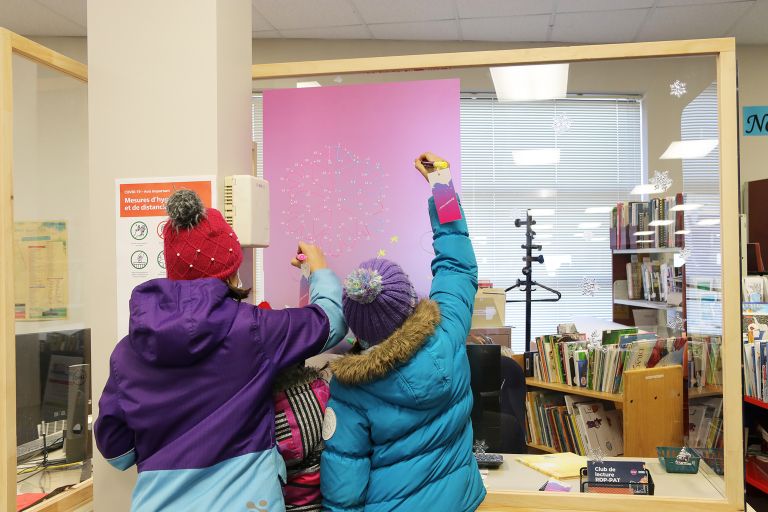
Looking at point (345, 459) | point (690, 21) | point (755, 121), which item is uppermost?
point (690, 21)

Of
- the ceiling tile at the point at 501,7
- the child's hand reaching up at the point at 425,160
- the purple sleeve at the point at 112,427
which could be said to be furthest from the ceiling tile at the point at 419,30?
the purple sleeve at the point at 112,427

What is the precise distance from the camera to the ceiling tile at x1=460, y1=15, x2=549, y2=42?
170 inches

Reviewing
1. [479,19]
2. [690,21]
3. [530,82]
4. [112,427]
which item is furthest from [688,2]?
[112,427]

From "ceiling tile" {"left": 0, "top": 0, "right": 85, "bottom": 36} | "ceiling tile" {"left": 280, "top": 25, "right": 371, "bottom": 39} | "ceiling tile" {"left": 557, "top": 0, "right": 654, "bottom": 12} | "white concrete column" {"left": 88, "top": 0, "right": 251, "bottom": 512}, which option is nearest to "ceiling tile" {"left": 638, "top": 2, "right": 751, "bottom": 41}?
"ceiling tile" {"left": 557, "top": 0, "right": 654, "bottom": 12}

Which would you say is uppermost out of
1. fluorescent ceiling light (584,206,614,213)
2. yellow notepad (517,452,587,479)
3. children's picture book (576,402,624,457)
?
fluorescent ceiling light (584,206,614,213)

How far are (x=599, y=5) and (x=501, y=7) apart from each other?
670mm

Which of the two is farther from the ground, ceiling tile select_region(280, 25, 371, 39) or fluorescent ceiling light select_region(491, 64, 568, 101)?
ceiling tile select_region(280, 25, 371, 39)

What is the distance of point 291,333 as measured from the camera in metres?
1.25

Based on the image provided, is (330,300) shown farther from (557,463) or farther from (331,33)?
(331,33)

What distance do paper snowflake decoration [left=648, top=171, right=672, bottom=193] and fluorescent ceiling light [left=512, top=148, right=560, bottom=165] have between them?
0.30m

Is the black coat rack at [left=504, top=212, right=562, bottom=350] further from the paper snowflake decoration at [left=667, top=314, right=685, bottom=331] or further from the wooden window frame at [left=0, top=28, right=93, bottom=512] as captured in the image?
the wooden window frame at [left=0, top=28, right=93, bottom=512]

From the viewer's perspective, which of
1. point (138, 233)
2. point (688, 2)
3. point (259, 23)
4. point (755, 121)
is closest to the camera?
point (138, 233)

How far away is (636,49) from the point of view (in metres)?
1.80

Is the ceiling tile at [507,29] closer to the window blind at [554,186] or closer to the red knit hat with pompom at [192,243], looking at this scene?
the window blind at [554,186]
